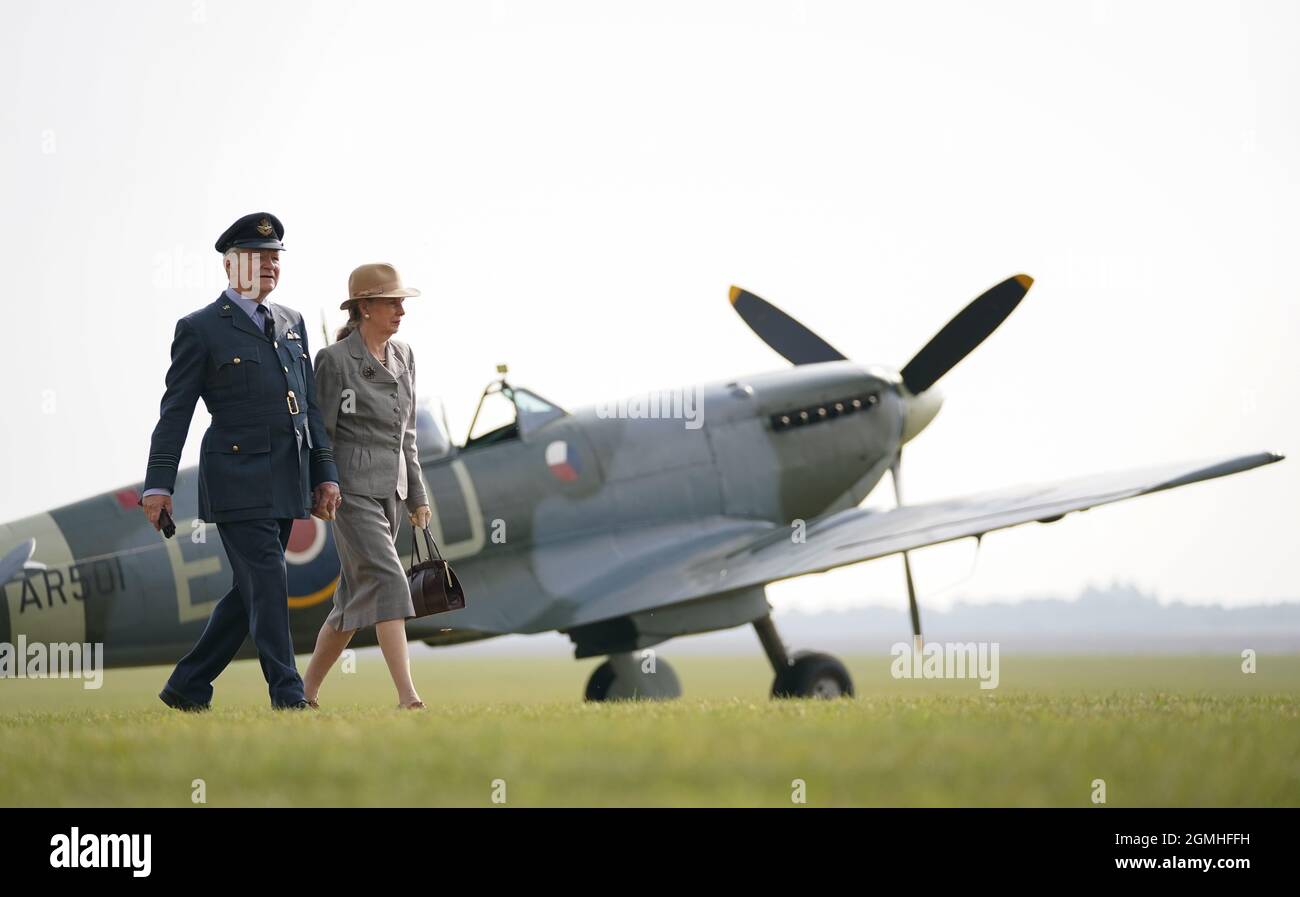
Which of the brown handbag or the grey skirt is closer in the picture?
the grey skirt

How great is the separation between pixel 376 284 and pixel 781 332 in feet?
26.4

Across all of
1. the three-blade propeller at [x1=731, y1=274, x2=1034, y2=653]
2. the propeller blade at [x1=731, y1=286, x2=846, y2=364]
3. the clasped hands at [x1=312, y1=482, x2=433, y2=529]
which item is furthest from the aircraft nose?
the clasped hands at [x1=312, y1=482, x2=433, y2=529]

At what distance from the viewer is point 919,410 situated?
13.2 meters

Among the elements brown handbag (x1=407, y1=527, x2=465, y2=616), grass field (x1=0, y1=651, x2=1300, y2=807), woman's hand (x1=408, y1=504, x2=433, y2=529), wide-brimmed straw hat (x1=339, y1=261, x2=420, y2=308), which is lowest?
grass field (x1=0, y1=651, x2=1300, y2=807)

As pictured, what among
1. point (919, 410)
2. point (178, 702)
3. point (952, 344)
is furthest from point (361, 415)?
point (952, 344)

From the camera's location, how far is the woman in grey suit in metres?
6.65

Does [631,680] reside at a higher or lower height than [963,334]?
lower

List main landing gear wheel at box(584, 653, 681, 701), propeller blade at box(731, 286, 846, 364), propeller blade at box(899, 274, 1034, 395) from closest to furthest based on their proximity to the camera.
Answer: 1. main landing gear wheel at box(584, 653, 681, 701)
2. propeller blade at box(899, 274, 1034, 395)
3. propeller blade at box(731, 286, 846, 364)

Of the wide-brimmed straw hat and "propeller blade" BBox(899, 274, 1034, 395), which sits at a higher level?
"propeller blade" BBox(899, 274, 1034, 395)

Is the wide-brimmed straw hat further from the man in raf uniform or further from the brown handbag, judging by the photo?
the brown handbag

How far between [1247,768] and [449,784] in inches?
90.9

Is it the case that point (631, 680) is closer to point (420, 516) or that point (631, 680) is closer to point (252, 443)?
point (420, 516)

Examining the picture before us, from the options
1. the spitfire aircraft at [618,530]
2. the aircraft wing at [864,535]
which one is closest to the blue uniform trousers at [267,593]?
the spitfire aircraft at [618,530]
